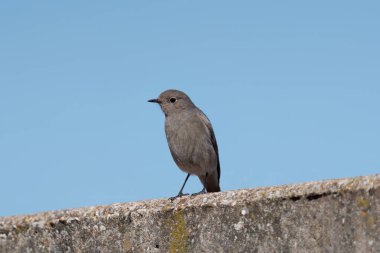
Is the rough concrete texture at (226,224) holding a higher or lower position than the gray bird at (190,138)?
lower

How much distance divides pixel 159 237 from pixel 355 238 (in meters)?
1.21

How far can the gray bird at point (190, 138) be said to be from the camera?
9000 mm

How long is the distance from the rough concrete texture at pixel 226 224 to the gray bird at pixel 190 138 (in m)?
3.99

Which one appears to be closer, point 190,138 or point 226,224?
point 226,224

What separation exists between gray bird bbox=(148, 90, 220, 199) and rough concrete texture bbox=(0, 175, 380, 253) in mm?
3988

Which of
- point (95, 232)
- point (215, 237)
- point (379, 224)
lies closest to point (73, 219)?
point (95, 232)

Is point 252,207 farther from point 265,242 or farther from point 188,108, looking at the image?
point 188,108

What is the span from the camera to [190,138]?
29.6ft

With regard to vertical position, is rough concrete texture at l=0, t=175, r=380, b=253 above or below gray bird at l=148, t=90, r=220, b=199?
below

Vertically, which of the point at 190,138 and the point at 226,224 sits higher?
the point at 190,138

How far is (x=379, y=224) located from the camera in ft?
12.1

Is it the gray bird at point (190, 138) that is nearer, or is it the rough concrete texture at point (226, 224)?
the rough concrete texture at point (226, 224)

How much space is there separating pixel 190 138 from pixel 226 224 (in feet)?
15.5

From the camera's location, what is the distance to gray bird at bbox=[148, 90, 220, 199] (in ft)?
29.5
